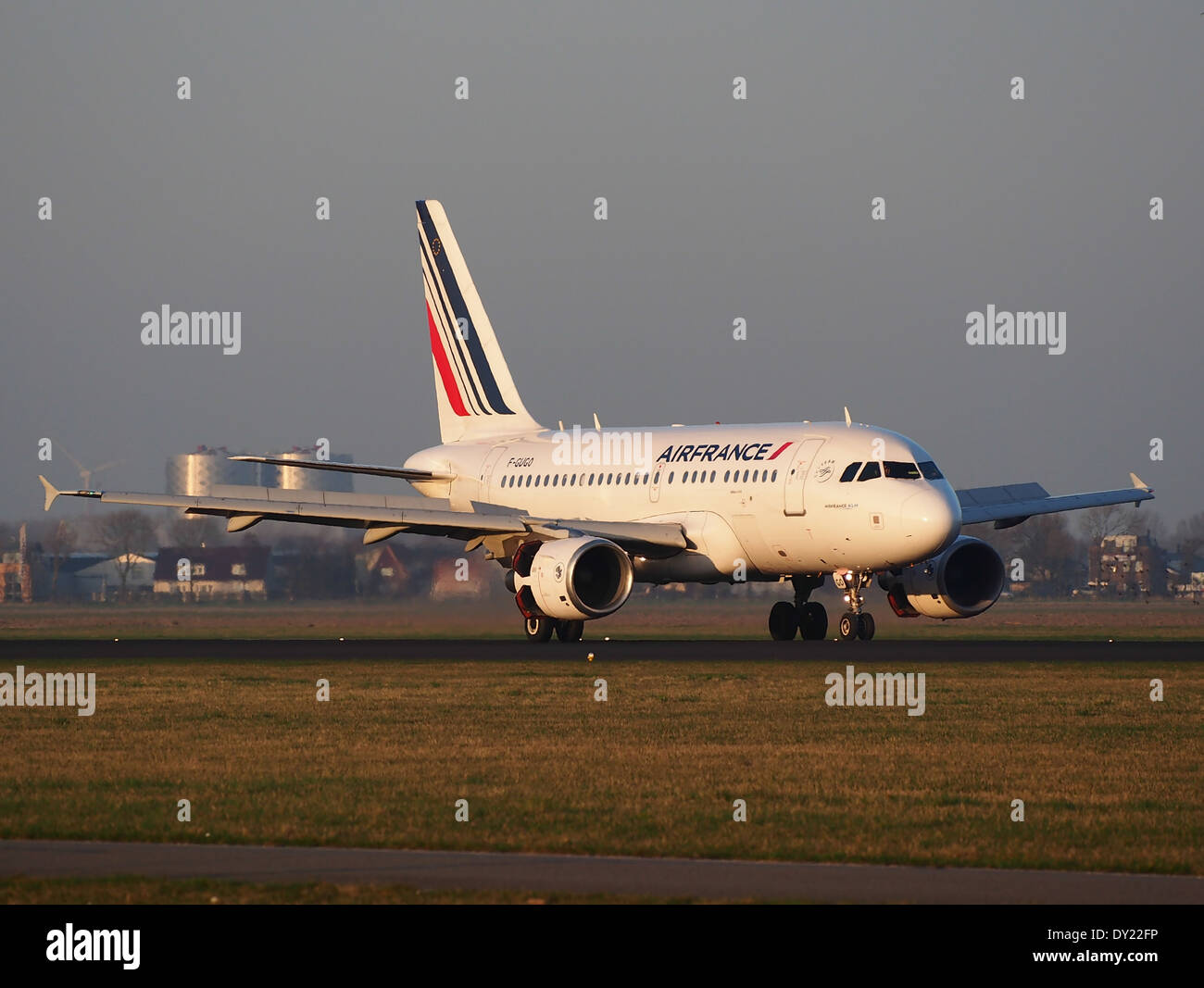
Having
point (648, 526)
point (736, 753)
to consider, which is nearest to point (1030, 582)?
point (648, 526)

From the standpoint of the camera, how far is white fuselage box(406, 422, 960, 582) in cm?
3644

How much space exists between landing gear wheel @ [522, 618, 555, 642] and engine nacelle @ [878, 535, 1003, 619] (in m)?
7.59

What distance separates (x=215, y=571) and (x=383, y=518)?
27.1m

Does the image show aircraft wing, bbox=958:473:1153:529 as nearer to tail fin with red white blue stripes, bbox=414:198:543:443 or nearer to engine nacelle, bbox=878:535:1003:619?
engine nacelle, bbox=878:535:1003:619

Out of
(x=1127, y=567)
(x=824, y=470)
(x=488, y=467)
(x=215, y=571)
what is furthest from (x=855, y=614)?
(x=1127, y=567)

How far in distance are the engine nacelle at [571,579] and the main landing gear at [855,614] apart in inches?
177

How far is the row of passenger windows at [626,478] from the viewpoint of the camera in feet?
128

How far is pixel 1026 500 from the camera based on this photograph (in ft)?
142

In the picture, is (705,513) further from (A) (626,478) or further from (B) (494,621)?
(B) (494,621)

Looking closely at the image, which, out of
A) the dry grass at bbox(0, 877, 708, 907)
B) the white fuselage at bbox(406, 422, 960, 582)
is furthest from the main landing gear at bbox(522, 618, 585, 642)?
the dry grass at bbox(0, 877, 708, 907)

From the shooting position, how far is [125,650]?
124 feet

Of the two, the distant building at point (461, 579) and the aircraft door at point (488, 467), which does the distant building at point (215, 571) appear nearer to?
the distant building at point (461, 579)

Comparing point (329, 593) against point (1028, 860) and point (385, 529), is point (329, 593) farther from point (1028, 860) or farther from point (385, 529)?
point (1028, 860)
